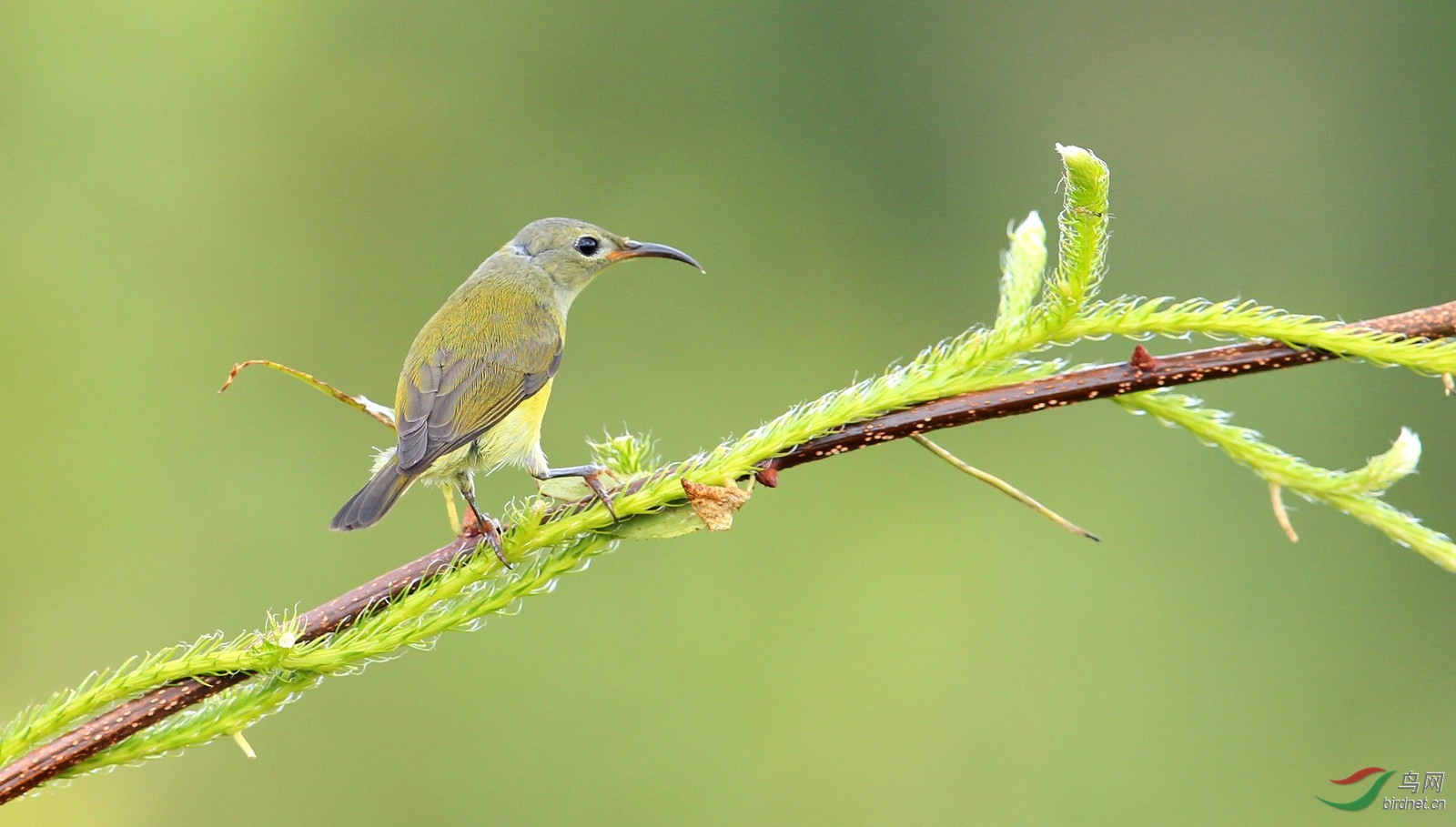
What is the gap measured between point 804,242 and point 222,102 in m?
4.38

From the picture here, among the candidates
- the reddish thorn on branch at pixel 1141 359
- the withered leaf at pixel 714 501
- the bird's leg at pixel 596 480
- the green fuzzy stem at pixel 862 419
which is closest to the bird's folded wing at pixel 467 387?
the bird's leg at pixel 596 480

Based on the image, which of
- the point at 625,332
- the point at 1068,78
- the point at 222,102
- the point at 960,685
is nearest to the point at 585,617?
the point at 625,332

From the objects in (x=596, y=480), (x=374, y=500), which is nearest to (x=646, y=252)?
(x=374, y=500)

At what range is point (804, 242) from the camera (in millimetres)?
10367

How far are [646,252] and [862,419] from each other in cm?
252

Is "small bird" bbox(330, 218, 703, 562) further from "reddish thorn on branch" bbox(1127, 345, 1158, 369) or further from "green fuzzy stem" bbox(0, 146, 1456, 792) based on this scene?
"reddish thorn on branch" bbox(1127, 345, 1158, 369)

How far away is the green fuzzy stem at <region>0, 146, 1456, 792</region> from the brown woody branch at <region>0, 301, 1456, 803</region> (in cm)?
2

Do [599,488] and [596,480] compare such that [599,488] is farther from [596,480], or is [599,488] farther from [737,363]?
[737,363]

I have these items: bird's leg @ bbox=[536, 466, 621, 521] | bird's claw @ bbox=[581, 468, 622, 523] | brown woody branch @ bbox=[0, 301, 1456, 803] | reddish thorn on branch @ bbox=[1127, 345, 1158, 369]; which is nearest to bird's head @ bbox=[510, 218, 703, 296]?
bird's leg @ bbox=[536, 466, 621, 521]

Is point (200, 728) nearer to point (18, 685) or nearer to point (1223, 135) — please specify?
point (18, 685)

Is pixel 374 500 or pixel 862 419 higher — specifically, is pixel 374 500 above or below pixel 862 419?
below

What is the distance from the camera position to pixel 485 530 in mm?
2254

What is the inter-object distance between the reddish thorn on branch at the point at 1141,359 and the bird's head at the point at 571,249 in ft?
9.30

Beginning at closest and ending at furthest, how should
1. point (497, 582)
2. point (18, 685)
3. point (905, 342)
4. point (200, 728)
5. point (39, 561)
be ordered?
point (200, 728) → point (497, 582) → point (18, 685) → point (39, 561) → point (905, 342)
